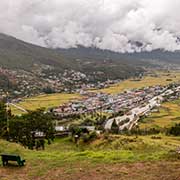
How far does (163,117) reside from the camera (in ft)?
392

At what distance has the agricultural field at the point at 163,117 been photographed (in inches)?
4100

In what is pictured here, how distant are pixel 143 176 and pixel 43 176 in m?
4.70

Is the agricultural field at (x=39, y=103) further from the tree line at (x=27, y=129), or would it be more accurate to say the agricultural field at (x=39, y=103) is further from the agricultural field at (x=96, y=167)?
the agricultural field at (x=96, y=167)

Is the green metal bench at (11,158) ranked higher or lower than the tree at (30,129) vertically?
lower

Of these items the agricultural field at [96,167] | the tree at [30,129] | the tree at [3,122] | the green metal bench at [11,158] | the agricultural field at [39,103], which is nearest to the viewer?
the agricultural field at [96,167]

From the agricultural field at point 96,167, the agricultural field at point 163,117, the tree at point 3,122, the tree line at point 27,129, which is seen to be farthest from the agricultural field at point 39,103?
the agricultural field at point 96,167

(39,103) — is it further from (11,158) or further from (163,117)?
(11,158)

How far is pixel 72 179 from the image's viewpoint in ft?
55.5

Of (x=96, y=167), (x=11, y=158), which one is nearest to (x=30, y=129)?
(x=11, y=158)

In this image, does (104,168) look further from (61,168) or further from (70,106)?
(70,106)

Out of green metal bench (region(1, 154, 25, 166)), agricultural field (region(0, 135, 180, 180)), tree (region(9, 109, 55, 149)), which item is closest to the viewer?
agricultural field (region(0, 135, 180, 180))

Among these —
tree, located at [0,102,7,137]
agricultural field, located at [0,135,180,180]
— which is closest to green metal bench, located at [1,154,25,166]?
agricultural field, located at [0,135,180,180]

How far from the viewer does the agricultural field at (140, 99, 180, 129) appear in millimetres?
104144

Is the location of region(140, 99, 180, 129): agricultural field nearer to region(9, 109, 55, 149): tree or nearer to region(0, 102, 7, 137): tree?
region(9, 109, 55, 149): tree
